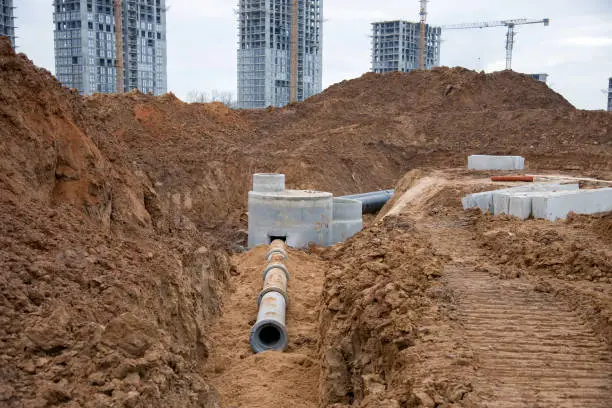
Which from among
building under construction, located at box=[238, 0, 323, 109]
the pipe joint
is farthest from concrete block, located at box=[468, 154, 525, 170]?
building under construction, located at box=[238, 0, 323, 109]

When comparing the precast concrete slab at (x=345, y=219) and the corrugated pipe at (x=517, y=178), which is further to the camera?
the precast concrete slab at (x=345, y=219)

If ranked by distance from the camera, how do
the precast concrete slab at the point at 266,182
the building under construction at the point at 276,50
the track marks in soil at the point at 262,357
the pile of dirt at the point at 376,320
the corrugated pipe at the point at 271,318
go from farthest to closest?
the building under construction at the point at 276,50 < the precast concrete slab at the point at 266,182 < the corrugated pipe at the point at 271,318 < the track marks in soil at the point at 262,357 < the pile of dirt at the point at 376,320

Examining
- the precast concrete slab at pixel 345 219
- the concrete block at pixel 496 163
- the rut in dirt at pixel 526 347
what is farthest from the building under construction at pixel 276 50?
the rut in dirt at pixel 526 347

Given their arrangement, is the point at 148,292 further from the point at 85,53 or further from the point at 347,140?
the point at 85,53

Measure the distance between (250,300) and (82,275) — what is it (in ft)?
21.4

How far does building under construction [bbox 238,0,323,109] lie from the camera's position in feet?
170

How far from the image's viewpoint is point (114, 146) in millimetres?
→ 11484

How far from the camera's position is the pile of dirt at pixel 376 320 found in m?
6.43

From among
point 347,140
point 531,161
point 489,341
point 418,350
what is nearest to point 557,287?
point 489,341

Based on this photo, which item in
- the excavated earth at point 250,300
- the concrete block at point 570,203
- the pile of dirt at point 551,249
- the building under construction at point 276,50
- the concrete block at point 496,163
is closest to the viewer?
the excavated earth at point 250,300

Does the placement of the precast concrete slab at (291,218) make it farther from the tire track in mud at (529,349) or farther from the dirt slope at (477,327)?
→ the tire track in mud at (529,349)

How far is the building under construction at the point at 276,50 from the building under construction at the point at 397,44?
892cm

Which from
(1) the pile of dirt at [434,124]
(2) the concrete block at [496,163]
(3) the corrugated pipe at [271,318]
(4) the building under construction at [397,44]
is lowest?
(3) the corrugated pipe at [271,318]

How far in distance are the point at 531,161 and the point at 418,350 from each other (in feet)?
71.6
